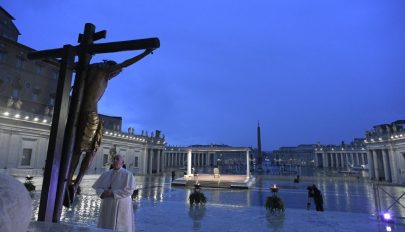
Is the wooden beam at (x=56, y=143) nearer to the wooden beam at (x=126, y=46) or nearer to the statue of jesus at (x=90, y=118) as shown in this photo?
the statue of jesus at (x=90, y=118)

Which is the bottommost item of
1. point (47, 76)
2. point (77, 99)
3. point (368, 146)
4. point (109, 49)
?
point (77, 99)

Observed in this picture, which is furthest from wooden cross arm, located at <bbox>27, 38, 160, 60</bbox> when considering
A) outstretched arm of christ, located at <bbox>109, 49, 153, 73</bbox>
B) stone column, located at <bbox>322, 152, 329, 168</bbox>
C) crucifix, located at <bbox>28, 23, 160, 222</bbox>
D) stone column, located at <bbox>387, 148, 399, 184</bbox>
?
stone column, located at <bbox>322, 152, 329, 168</bbox>

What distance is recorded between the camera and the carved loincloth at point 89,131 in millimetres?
4945

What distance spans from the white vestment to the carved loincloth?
1.15 metres

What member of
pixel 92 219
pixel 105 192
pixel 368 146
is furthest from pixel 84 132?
pixel 368 146

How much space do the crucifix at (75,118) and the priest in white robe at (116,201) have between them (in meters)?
0.75

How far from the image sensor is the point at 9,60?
1702 inches

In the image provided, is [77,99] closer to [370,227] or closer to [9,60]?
[370,227]

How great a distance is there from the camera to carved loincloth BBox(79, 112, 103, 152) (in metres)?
4.95

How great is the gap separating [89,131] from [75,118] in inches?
16.2

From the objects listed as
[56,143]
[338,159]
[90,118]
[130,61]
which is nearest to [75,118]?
[90,118]

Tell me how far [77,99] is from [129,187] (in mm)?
2163

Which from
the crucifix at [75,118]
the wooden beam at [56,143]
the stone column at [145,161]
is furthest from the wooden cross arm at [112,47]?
the stone column at [145,161]

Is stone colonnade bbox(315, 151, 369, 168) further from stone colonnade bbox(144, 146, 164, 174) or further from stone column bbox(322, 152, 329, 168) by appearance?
stone colonnade bbox(144, 146, 164, 174)
